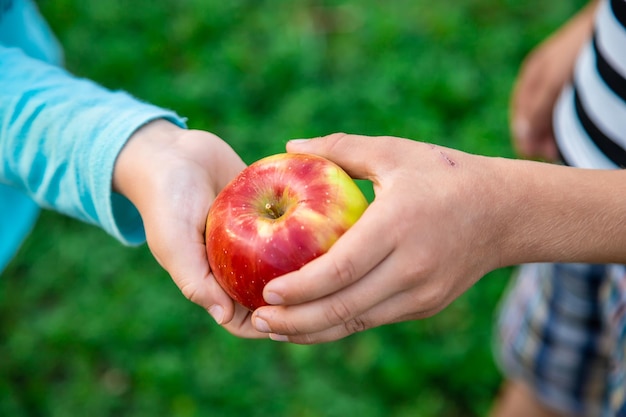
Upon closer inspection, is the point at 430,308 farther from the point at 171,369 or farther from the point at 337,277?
the point at 171,369

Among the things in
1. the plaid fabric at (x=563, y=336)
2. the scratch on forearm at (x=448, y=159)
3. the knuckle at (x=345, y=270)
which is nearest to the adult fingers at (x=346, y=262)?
the knuckle at (x=345, y=270)

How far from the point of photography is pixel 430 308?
39.9 inches

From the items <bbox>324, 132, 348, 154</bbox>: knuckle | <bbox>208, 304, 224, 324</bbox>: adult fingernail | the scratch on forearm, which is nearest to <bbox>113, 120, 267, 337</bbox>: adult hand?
<bbox>208, 304, 224, 324</bbox>: adult fingernail

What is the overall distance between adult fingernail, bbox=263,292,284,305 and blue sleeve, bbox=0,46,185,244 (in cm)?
38

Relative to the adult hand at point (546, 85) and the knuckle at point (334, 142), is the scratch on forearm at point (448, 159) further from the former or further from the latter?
the adult hand at point (546, 85)

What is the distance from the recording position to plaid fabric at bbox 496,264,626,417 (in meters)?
1.52

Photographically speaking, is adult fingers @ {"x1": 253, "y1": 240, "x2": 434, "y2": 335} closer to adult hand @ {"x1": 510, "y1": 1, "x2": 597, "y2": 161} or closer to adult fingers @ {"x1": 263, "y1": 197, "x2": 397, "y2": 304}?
adult fingers @ {"x1": 263, "y1": 197, "x2": 397, "y2": 304}

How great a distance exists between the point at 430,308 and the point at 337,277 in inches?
7.4

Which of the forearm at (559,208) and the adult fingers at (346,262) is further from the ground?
the forearm at (559,208)

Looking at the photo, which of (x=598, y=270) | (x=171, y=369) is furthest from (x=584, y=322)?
(x=171, y=369)

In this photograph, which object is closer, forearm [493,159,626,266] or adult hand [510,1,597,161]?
forearm [493,159,626,266]

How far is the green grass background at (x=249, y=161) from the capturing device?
6.89 feet

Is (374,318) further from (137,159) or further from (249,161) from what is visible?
(249,161)

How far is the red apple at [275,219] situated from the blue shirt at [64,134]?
215 mm
